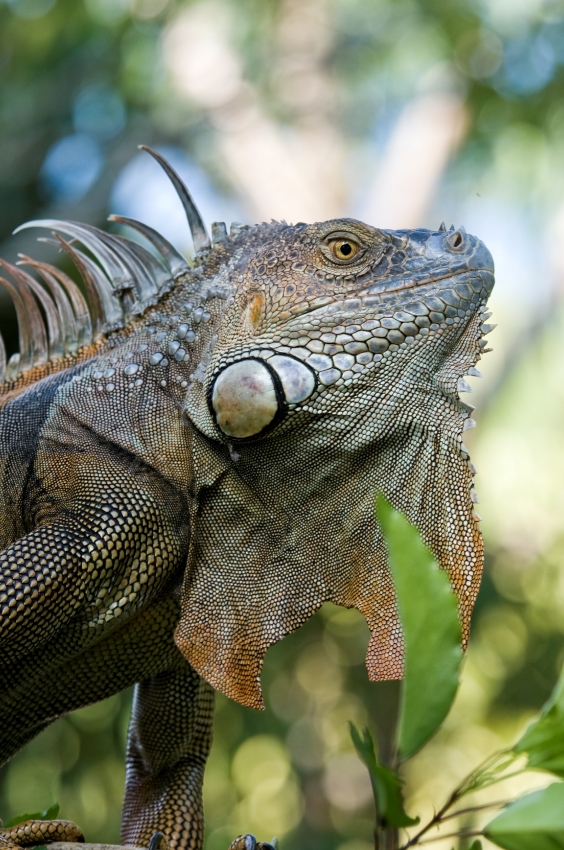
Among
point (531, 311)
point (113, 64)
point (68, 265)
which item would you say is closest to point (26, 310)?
point (68, 265)

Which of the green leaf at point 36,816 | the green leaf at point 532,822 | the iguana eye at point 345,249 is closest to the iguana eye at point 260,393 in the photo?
the iguana eye at point 345,249

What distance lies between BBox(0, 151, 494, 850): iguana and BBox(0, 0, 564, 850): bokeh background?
7089 mm

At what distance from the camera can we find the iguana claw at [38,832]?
7.29 feet

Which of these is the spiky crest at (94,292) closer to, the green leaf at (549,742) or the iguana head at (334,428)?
the iguana head at (334,428)

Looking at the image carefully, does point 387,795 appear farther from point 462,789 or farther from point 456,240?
point 456,240

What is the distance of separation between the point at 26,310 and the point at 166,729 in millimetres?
1608

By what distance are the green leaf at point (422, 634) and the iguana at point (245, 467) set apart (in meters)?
1.30

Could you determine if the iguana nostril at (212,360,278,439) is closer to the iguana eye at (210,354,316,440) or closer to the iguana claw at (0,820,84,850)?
the iguana eye at (210,354,316,440)

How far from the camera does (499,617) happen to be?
42.2 ft

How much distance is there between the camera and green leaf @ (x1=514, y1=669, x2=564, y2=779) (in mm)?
1140

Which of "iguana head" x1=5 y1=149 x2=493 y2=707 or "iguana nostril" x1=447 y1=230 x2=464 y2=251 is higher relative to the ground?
"iguana nostril" x1=447 y1=230 x2=464 y2=251

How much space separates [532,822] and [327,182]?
984cm

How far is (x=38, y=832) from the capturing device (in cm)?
225

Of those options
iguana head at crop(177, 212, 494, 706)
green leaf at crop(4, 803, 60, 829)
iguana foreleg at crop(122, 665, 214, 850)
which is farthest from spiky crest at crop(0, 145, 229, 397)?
green leaf at crop(4, 803, 60, 829)
